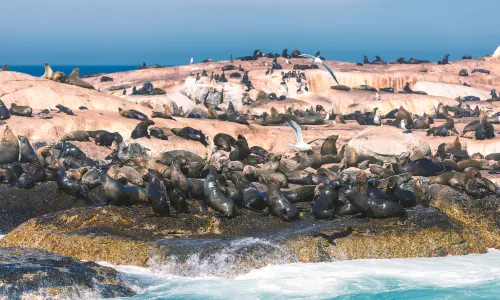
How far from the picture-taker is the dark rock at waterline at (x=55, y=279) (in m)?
10.3

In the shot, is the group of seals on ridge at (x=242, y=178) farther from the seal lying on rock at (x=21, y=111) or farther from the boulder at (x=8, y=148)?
the seal lying on rock at (x=21, y=111)

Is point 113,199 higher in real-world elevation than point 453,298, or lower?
higher

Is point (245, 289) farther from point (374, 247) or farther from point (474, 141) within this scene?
point (474, 141)

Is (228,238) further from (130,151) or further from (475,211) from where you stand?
(130,151)

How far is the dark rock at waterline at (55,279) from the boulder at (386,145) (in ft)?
36.6

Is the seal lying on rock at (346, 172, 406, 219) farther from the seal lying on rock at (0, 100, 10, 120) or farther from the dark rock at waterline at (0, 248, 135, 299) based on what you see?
the seal lying on rock at (0, 100, 10, 120)

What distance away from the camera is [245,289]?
11375 millimetres

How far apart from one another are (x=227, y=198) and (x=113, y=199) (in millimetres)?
2061

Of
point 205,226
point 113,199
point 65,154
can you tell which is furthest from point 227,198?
point 65,154

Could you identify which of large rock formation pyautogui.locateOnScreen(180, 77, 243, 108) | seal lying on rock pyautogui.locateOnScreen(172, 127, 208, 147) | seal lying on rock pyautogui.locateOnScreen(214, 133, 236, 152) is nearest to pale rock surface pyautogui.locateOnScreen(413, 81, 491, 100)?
large rock formation pyautogui.locateOnScreen(180, 77, 243, 108)

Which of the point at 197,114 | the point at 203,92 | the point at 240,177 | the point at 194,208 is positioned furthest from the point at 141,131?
the point at 203,92

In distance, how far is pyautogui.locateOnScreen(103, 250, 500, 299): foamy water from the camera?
36.8ft

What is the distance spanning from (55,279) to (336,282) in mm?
4127

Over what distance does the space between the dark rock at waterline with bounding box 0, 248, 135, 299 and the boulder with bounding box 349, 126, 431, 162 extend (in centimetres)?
1115
